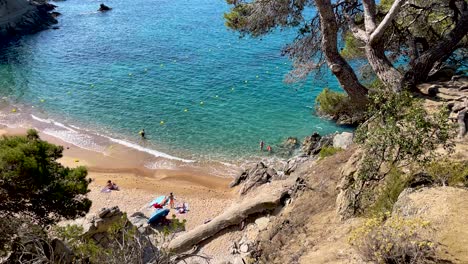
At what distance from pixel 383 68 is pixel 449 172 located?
3.18m

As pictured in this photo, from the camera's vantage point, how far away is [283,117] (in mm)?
28375

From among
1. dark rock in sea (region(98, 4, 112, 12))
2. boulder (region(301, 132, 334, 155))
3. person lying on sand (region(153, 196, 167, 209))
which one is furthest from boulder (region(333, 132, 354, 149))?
dark rock in sea (region(98, 4, 112, 12))

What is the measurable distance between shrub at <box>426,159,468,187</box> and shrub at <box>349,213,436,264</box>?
1556mm

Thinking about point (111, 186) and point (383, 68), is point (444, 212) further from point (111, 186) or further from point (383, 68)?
point (111, 186)

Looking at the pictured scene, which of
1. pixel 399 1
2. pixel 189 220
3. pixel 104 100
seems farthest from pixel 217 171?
pixel 399 1

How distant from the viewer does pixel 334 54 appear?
9.54m

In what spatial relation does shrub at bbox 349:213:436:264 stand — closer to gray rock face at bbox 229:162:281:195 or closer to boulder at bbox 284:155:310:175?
gray rock face at bbox 229:162:281:195

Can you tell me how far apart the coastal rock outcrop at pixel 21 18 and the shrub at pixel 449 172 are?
56627mm

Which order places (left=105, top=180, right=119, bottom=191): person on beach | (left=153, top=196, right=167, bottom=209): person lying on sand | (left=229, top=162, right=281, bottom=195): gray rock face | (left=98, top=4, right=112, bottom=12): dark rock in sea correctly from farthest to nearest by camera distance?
(left=98, top=4, right=112, bottom=12): dark rock in sea, (left=105, top=180, right=119, bottom=191): person on beach, (left=229, top=162, right=281, bottom=195): gray rock face, (left=153, top=196, right=167, bottom=209): person lying on sand

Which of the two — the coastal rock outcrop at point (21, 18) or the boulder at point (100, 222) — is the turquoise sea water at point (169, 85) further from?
the boulder at point (100, 222)

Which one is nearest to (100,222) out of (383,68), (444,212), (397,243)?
(383,68)

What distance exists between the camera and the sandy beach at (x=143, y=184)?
1972 cm

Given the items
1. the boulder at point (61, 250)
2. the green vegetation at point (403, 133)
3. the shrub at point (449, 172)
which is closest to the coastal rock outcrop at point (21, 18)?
the boulder at point (61, 250)

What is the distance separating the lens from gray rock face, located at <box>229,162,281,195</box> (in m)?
19.6
